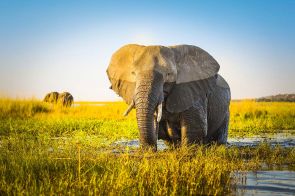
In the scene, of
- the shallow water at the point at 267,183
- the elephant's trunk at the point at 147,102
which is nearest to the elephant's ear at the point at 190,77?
the elephant's trunk at the point at 147,102

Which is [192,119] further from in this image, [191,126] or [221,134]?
[221,134]

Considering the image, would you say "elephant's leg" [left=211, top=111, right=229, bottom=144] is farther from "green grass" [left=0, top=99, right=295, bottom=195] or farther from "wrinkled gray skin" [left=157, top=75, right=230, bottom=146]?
"green grass" [left=0, top=99, right=295, bottom=195]

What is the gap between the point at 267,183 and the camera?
6.00 meters

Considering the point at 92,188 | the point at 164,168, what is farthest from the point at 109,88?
the point at 92,188

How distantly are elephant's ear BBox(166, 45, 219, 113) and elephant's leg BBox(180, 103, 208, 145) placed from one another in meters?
0.17

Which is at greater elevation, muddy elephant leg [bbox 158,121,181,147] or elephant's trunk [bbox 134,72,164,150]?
elephant's trunk [bbox 134,72,164,150]

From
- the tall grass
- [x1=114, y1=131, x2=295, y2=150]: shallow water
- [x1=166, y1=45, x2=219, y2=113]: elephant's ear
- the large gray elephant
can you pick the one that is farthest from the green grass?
the tall grass

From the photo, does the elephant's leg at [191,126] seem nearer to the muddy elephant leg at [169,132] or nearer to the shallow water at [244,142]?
the muddy elephant leg at [169,132]

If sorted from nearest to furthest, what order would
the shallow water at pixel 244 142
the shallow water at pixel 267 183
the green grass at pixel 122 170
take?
1. the green grass at pixel 122 170
2. the shallow water at pixel 267 183
3. the shallow water at pixel 244 142

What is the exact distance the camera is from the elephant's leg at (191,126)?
29.5 ft

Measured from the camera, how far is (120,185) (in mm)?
4914

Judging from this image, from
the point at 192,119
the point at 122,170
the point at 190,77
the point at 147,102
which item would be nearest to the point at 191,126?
the point at 192,119

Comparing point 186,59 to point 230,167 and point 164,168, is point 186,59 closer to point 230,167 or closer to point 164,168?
point 230,167

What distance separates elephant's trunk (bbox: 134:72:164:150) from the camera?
7.91m
